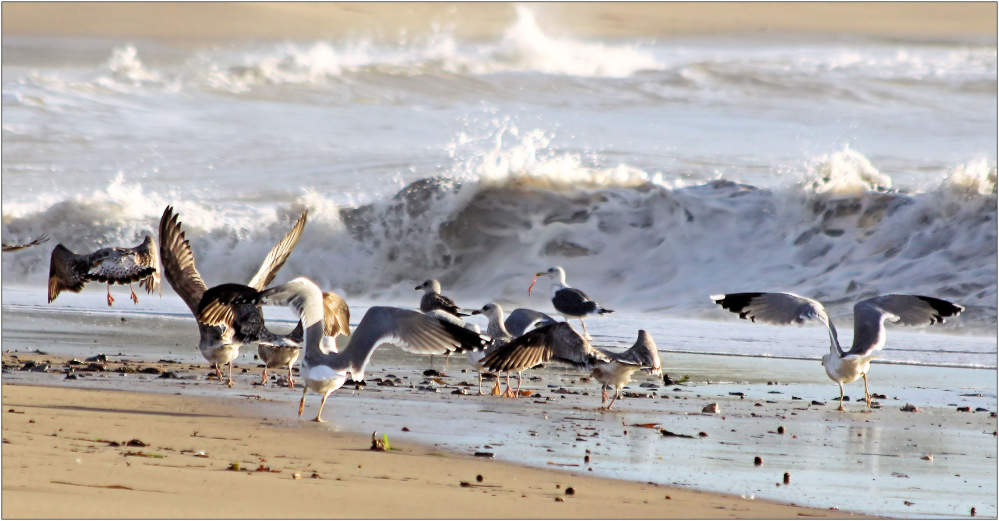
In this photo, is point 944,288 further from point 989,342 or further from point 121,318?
point 121,318

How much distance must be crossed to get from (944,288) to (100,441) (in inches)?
591

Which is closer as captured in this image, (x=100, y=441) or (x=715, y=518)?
(x=715, y=518)

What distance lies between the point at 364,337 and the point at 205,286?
240 cm

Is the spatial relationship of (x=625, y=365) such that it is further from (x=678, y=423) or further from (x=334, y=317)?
(x=334, y=317)

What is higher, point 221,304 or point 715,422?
point 221,304

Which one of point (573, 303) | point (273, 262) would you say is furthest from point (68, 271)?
point (573, 303)

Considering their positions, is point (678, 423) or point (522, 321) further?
point (522, 321)

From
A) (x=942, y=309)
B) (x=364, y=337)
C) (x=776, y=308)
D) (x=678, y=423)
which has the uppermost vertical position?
(x=942, y=309)

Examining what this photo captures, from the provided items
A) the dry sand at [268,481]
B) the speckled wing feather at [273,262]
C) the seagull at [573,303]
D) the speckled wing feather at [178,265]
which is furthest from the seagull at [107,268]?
the seagull at [573,303]

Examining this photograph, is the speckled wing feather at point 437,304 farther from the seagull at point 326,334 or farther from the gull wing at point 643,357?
the gull wing at point 643,357

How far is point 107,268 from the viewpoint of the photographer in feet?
30.7

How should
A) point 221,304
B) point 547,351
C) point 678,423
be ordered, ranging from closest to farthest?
point 678,423
point 221,304
point 547,351

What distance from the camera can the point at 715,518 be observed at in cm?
459

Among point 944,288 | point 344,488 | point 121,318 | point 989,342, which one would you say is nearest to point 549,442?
point 344,488
